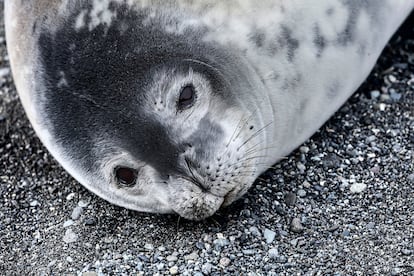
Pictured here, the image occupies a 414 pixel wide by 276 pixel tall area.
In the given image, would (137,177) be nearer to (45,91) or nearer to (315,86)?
(45,91)

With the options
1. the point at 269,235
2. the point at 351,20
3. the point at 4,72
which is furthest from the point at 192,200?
the point at 4,72

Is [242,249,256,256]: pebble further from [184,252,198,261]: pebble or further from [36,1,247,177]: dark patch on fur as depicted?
Answer: [36,1,247,177]: dark patch on fur

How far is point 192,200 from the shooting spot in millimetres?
3346

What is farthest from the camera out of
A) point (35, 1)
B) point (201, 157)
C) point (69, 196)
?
point (69, 196)

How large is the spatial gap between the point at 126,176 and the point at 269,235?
2.14 feet

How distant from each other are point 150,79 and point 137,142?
0.85ft

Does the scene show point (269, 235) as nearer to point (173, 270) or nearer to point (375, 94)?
point (173, 270)

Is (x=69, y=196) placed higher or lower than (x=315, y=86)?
lower

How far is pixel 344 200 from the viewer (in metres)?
3.56

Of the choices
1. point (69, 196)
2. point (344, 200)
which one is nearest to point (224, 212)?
point (344, 200)

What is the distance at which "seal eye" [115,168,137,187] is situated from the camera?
3.44m

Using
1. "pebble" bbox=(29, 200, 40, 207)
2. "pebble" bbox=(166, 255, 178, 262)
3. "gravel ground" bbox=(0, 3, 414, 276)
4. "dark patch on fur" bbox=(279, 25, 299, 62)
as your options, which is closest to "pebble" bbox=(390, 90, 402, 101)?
"gravel ground" bbox=(0, 3, 414, 276)

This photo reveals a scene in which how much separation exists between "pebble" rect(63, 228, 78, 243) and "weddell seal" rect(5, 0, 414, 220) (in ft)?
0.72

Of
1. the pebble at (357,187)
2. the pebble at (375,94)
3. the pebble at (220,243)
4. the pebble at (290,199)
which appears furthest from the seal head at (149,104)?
the pebble at (375,94)
